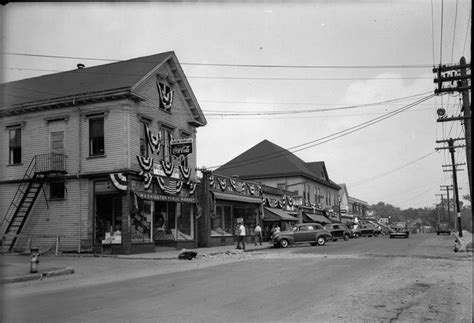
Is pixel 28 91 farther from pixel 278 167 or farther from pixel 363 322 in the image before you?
pixel 278 167

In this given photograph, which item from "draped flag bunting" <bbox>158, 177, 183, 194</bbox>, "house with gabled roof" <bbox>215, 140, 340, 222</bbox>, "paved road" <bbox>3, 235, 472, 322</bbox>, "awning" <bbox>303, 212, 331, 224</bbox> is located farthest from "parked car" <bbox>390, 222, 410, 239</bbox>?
"paved road" <bbox>3, 235, 472, 322</bbox>

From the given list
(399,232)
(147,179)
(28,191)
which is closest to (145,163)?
(147,179)

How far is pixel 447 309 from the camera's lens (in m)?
8.73

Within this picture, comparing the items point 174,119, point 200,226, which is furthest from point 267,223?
point 174,119

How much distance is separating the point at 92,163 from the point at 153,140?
3427mm

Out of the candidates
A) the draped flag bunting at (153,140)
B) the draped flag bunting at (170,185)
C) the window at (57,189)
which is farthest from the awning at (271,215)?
the window at (57,189)

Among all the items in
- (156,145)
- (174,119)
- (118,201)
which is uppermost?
(174,119)

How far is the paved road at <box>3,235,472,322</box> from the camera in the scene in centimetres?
813

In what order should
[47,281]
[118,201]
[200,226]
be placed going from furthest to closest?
[200,226] < [118,201] < [47,281]

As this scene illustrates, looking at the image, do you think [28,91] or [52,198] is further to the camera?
[28,91]

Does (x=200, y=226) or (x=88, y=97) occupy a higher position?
(x=88, y=97)

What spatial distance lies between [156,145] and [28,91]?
8092mm

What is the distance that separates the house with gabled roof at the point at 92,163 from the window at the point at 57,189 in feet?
0.16

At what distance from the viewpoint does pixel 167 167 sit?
1045 inches
